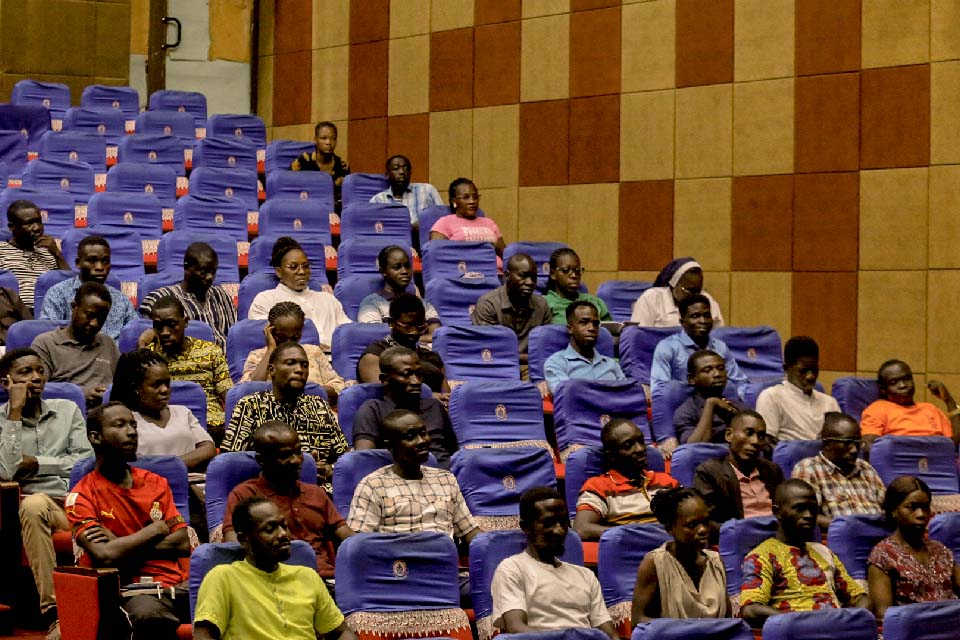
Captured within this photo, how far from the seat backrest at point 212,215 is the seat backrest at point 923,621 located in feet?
15.0

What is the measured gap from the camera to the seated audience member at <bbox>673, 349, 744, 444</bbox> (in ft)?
17.8

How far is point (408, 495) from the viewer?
4.27 meters

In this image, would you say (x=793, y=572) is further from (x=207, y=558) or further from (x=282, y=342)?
(x=282, y=342)

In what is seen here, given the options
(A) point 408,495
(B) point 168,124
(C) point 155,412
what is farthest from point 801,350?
(B) point 168,124

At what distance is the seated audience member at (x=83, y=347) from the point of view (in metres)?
5.17

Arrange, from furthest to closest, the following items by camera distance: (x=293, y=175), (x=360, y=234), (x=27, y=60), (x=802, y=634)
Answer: (x=27, y=60)
(x=293, y=175)
(x=360, y=234)
(x=802, y=634)

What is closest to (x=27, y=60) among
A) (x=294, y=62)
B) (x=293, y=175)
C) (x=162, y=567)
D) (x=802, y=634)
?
(x=294, y=62)

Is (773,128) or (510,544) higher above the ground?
(773,128)

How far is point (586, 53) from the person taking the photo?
8.55 metres

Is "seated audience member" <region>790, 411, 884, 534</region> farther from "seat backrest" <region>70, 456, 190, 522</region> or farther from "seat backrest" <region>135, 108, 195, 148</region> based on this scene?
"seat backrest" <region>135, 108, 195, 148</region>

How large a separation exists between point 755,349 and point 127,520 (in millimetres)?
3613

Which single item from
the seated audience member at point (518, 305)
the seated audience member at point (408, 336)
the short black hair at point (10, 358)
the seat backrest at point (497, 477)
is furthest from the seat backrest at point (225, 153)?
the seat backrest at point (497, 477)

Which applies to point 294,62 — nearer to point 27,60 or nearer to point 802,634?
point 27,60

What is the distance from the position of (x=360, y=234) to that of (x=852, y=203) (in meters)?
2.66
